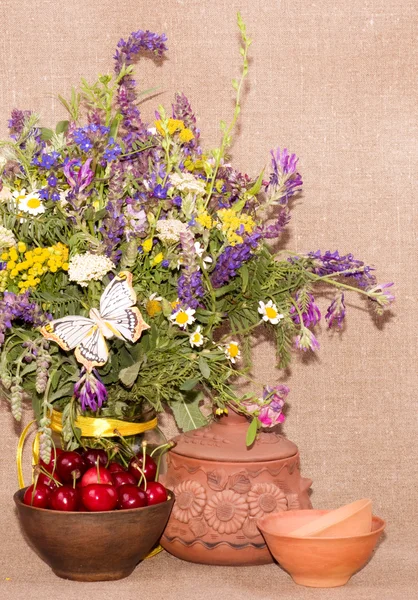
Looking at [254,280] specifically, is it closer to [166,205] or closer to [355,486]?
[166,205]

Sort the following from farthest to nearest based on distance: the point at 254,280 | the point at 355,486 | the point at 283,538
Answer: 1. the point at 355,486
2. the point at 254,280
3. the point at 283,538

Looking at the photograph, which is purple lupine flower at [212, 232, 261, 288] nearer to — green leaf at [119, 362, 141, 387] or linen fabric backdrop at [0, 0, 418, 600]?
green leaf at [119, 362, 141, 387]

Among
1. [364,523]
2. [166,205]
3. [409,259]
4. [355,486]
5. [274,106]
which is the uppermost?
[274,106]

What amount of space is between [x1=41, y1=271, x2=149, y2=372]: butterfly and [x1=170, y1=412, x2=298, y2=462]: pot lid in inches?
9.4

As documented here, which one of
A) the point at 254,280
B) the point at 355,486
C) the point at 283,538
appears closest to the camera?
the point at 283,538

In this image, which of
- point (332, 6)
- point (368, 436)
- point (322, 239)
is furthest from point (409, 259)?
point (332, 6)

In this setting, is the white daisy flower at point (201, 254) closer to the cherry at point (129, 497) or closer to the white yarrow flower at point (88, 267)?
the white yarrow flower at point (88, 267)

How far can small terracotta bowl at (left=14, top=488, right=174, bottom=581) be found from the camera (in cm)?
129

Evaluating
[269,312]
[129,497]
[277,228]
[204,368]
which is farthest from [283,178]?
[129,497]

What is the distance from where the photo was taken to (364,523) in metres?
1.37

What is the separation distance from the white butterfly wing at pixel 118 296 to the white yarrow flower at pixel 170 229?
0.07 meters

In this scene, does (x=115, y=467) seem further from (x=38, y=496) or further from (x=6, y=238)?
(x=6, y=238)

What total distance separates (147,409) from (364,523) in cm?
37

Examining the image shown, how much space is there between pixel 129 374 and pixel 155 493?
180 millimetres
